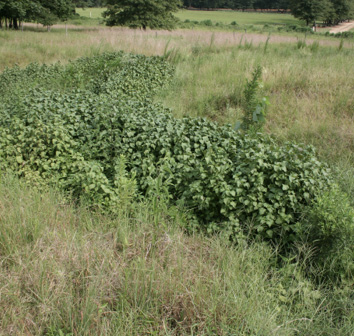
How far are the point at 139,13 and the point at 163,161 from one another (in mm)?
23994

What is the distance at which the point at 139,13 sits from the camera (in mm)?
24500

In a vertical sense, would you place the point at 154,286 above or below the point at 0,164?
below

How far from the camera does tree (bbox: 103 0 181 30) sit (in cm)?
2430

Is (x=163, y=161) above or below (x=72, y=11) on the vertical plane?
below

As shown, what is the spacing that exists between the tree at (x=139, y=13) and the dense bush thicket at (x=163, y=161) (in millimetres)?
21480

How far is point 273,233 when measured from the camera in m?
3.47

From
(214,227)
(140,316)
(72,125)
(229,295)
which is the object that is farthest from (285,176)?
(72,125)

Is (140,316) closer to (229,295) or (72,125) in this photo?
(229,295)

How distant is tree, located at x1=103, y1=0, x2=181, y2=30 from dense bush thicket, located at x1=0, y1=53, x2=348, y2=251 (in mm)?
21480

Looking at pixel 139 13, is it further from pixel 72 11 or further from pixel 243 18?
pixel 243 18

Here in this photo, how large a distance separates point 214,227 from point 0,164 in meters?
2.82

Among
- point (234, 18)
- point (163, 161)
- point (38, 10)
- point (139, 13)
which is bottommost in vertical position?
point (163, 161)

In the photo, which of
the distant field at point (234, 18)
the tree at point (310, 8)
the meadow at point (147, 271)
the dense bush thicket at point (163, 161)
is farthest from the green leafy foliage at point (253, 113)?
the distant field at point (234, 18)

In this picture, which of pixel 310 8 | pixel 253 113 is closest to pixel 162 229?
pixel 253 113
